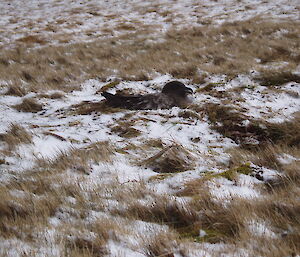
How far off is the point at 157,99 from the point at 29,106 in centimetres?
301

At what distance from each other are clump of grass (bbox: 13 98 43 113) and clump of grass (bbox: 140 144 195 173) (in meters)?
3.91

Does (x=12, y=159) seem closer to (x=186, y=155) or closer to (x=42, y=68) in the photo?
(x=186, y=155)

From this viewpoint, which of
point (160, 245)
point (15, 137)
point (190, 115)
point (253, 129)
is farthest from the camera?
point (190, 115)

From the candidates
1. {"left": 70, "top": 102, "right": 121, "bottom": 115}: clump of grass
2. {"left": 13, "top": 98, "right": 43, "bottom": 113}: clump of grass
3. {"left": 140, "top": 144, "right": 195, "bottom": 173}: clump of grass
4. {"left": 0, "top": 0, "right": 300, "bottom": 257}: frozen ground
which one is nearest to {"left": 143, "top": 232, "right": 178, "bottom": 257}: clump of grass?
{"left": 0, "top": 0, "right": 300, "bottom": 257}: frozen ground

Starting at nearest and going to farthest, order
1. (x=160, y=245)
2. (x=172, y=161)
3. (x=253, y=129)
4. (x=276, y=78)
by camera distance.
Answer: (x=160, y=245), (x=172, y=161), (x=253, y=129), (x=276, y=78)

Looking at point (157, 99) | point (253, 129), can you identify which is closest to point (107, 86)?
point (157, 99)

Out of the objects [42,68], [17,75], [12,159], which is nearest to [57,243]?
[12,159]

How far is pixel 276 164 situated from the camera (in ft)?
12.1

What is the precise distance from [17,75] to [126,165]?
21.5ft

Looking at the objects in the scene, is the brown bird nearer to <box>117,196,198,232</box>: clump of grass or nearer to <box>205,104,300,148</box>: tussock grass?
<box>205,104,300,148</box>: tussock grass

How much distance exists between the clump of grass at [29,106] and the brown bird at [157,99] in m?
1.61

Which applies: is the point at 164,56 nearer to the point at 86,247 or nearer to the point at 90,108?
the point at 90,108

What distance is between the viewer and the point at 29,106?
22.2 ft

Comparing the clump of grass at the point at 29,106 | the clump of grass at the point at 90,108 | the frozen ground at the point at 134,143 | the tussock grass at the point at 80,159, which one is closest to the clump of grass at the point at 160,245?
the frozen ground at the point at 134,143
